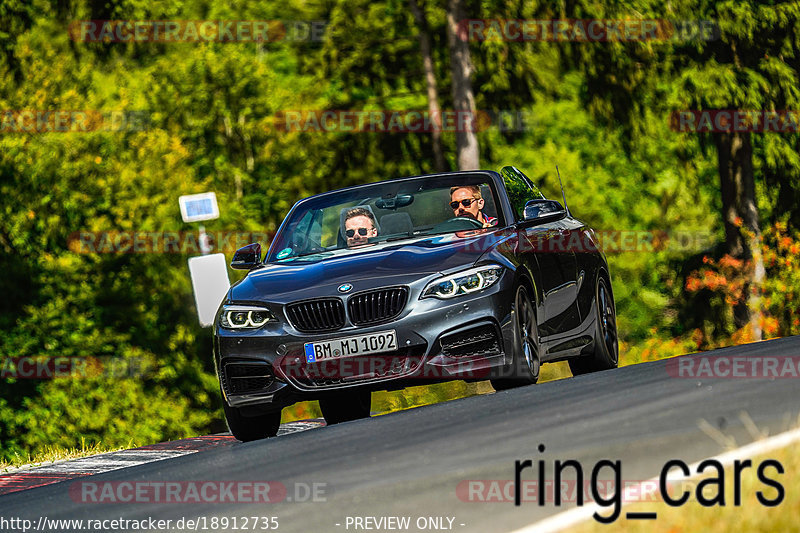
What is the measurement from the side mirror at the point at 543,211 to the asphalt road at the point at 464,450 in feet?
4.62

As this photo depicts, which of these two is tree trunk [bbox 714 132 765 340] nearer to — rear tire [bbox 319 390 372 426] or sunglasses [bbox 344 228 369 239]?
rear tire [bbox 319 390 372 426]

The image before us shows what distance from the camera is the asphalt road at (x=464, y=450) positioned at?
6234mm

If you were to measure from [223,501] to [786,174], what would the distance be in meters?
19.4

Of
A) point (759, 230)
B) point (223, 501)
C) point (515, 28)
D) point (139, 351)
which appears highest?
point (515, 28)

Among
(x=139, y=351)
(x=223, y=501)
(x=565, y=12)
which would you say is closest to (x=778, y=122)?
(x=565, y=12)

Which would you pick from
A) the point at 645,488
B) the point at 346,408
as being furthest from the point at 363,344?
the point at 645,488

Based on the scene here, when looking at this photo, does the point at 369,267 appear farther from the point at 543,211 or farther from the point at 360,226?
the point at 543,211

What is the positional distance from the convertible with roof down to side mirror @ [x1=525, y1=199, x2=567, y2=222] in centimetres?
1

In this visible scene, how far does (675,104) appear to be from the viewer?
23.0 metres

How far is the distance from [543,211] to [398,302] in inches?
70.3

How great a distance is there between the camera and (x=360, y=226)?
11.0 m

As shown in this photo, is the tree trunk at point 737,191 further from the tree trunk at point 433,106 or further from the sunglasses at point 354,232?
the sunglasses at point 354,232

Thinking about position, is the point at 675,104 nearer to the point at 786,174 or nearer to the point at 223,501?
the point at 786,174

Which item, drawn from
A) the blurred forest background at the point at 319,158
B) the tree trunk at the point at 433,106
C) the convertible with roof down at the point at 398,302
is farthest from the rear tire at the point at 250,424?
the tree trunk at the point at 433,106
